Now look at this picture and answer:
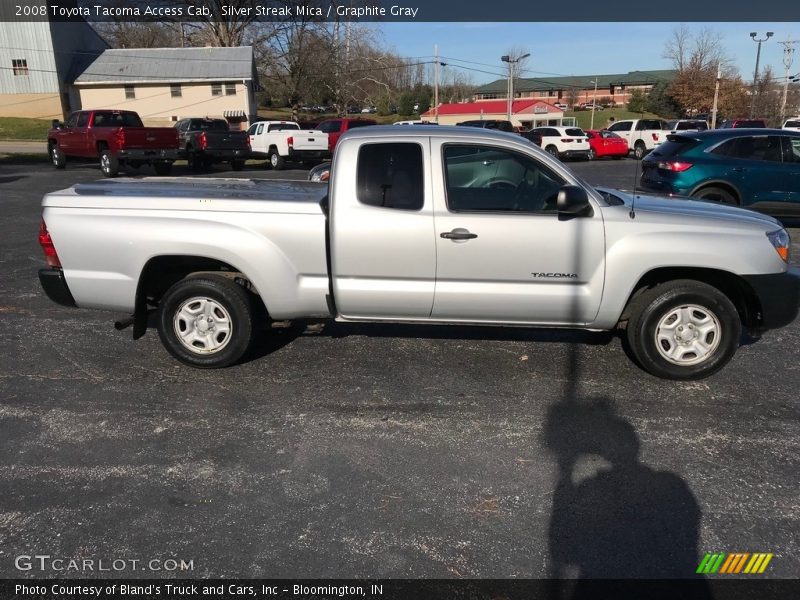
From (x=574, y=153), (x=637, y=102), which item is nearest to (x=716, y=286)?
(x=574, y=153)

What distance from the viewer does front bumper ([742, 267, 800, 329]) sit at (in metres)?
4.69

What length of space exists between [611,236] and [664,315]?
2.34 ft

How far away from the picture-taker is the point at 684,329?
188 inches

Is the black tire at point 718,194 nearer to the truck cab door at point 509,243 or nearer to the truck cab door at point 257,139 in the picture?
the truck cab door at point 509,243

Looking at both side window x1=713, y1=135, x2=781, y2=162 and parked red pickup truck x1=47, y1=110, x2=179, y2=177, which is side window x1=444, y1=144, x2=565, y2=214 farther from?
parked red pickup truck x1=47, y1=110, x2=179, y2=177

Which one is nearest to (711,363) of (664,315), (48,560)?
(664,315)

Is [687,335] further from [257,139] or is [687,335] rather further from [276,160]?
[257,139]

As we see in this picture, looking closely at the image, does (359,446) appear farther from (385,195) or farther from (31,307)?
(31,307)

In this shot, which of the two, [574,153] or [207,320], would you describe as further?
[574,153]

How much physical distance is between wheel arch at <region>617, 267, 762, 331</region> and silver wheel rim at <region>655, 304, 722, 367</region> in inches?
9.9

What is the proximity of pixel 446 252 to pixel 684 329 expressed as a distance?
1.82 meters

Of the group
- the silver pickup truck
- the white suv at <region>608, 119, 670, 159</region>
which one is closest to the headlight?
the silver pickup truck

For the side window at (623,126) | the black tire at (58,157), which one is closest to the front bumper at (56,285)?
the black tire at (58,157)

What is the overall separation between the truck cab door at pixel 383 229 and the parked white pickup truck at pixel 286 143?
2024 cm
